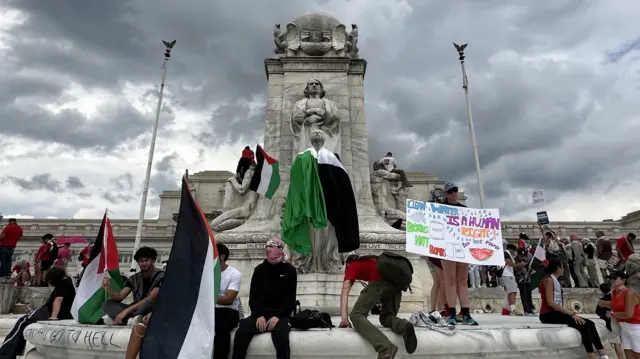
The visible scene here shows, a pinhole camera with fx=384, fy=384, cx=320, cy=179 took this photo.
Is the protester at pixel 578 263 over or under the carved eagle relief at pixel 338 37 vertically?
under

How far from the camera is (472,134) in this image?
81.8 feet

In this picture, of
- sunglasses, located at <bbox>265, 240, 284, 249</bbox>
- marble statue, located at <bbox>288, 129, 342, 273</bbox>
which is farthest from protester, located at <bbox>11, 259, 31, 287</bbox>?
sunglasses, located at <bbox>265, 240, 284, 249</bbox>

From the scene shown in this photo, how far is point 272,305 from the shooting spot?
4.15 metres

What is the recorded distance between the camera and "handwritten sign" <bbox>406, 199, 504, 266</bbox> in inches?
208

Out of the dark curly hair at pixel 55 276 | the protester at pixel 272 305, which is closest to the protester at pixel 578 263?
the protester at pixel 272 305

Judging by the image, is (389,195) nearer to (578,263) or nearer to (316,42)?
(316,42)

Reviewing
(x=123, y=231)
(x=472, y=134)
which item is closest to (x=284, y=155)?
(x=472, y=134)

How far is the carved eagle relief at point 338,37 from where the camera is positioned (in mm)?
12305

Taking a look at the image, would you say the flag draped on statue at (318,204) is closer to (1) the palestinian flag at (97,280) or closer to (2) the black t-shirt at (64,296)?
(1) the palestinian flag at (97,280)

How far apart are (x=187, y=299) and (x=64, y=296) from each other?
13.0 feet

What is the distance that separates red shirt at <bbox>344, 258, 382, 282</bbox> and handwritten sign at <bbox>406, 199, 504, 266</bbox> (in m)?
0.93

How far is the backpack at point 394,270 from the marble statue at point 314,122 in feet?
20.9

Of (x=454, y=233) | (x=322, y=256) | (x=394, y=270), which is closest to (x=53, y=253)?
(x=322, y=256)

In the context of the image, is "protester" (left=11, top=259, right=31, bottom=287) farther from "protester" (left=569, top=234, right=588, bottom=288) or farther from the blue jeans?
"protester" (left=569, top=234, right=588, bottom=288)
